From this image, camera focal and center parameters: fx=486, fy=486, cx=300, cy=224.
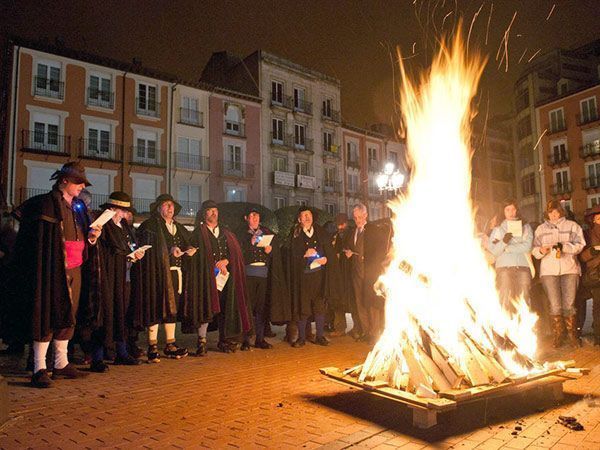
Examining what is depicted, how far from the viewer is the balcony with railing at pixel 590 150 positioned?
137 feet

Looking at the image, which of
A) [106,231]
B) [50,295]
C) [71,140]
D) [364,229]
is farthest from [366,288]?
[71,140]

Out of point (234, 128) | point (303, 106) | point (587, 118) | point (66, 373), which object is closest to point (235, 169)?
point (234, 128)

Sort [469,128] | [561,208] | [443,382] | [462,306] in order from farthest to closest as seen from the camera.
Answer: [561,208], [469,128], [462,306], [443,382]

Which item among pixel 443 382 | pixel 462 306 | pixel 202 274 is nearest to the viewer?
pixel 443 382

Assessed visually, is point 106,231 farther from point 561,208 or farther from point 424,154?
point 561,208

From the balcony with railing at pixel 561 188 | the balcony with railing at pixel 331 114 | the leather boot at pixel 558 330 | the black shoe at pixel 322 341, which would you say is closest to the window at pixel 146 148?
the balcony with railing at pixel 331 114

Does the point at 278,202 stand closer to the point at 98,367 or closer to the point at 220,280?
the point at 220,280

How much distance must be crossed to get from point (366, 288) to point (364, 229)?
3.57ft

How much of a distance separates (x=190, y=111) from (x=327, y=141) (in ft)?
45.8

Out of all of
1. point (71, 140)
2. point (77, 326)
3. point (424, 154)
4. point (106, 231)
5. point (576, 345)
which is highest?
point (71, 140)

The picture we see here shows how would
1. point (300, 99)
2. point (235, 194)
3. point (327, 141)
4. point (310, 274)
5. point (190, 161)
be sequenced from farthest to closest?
point (327, 141) < point (300, 99) < point (235, 194) < point (190, 161) < point (310, 274)

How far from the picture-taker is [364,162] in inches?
1849

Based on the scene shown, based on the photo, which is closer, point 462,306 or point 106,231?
point 462,306

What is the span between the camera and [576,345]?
7.37 meters
